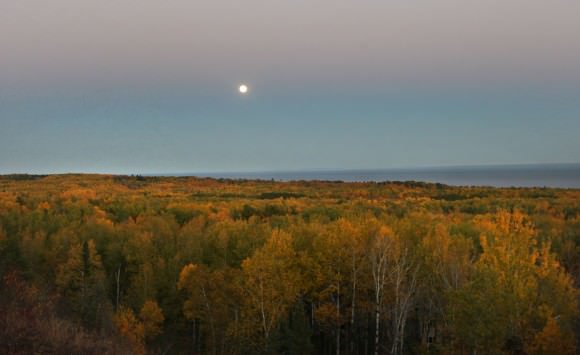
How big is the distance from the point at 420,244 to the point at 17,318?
94.6 feet

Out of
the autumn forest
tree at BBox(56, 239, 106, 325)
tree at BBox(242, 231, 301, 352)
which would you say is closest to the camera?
the autumn forest

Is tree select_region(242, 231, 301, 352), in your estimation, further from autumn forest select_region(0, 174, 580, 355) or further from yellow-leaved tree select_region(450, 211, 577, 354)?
yellow-leaved tree select_region(450, 211, 577, 354)

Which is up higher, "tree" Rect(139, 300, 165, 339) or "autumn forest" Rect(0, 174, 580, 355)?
"autumn forest" Rect(0, 174, 580, 355)

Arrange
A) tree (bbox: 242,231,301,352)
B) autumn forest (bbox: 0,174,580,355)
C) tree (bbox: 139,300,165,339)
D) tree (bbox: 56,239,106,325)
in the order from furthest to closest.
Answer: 1. tree (bbox: 56,239,106,325)
2. tree (bbox: 139,300,165,339)
3. tree (bbox: 242,231,301,352)
4. autumn forest (bbox: 0,174,580,355)

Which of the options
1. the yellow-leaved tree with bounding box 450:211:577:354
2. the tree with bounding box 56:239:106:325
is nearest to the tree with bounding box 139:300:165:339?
the tree with bounding box 56:239:106:325

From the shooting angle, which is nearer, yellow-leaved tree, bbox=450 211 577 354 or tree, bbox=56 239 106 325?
yellow-leaved tree, bbox=450 211 577 354

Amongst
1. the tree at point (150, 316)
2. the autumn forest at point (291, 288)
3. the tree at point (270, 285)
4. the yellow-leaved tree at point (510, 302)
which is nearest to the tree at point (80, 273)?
the autumn forest at point (291, 288)

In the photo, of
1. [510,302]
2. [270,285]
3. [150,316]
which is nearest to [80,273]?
[150,316]

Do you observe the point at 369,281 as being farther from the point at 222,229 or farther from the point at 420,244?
the point at 222,229

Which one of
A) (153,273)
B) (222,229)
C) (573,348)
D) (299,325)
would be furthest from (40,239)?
(573,348)

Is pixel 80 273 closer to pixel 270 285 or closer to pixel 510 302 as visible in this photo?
pixel 270 285

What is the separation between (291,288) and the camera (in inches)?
1246

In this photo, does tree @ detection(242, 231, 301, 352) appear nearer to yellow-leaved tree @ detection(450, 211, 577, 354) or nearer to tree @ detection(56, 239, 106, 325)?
yellow-leaved tree @ detection(450, 211, 577, 354)

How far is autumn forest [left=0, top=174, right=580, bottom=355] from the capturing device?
25.6 meters
